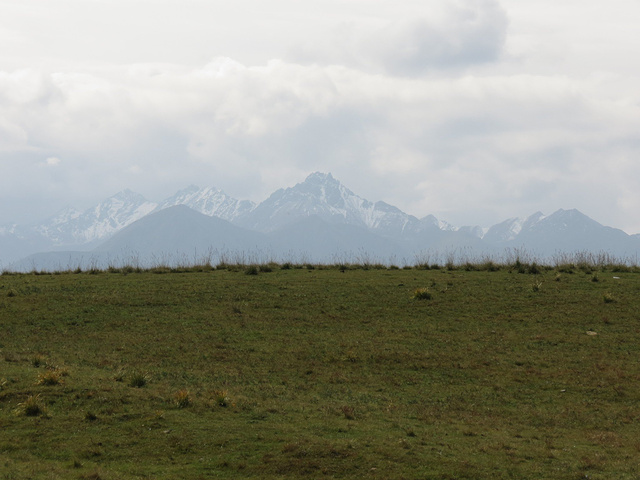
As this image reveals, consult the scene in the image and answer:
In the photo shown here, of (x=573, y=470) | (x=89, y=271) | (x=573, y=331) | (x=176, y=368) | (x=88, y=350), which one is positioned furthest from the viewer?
(x=89, y=271)

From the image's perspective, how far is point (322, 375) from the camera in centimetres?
1927

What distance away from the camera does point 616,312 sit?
2542 cm

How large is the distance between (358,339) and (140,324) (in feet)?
26.9

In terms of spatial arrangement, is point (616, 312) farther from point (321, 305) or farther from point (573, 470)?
point (573, 470)

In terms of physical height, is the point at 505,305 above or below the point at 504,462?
above

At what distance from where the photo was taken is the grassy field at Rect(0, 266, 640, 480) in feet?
41.8

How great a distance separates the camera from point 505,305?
2659cm

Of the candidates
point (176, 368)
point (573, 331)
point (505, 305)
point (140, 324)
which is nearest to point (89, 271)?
point (140, 324)

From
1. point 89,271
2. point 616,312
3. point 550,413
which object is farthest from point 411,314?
point 89,271

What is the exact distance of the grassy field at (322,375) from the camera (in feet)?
41.8

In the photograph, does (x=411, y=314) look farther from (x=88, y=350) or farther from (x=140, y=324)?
(x=88, y=350)

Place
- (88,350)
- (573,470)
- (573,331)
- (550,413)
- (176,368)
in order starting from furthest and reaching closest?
(573,331) → (88,350) → (176,368) → (550,413) → (573,470)

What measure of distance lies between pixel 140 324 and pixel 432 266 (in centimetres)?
1726

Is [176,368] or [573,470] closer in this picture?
[573,470]
